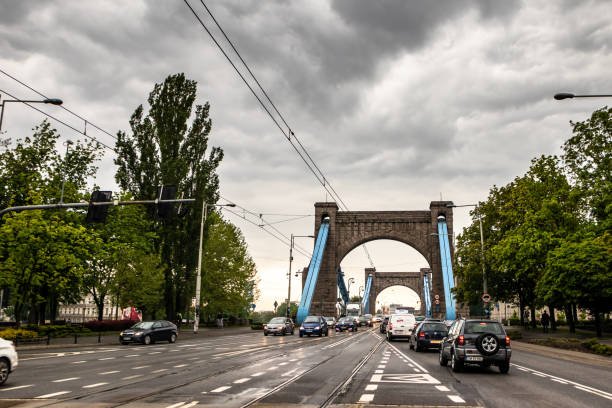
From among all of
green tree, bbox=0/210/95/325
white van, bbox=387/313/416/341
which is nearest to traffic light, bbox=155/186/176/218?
green tree, bbox=0/210/95/325

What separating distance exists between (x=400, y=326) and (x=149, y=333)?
1542 centimetres

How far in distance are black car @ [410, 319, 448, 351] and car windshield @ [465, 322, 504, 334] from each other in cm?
826

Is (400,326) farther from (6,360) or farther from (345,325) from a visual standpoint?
(6,360)

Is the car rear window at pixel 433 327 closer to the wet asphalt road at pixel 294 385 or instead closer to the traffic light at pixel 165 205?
the wet asphalt road at pixel 294 385

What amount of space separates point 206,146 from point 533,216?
85.1 feet

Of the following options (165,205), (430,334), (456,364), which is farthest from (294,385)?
(430,334)

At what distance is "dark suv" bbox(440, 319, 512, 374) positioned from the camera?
13.5 m

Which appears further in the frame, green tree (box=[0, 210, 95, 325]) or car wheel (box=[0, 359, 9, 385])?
green tree (box=[0, 210, 95, 325])

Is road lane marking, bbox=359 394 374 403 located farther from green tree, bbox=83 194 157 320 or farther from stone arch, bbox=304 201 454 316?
stone arch, bbox=304 201 454 316

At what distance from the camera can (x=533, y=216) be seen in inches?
1430

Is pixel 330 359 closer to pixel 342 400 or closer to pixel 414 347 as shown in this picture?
pixel 414 347

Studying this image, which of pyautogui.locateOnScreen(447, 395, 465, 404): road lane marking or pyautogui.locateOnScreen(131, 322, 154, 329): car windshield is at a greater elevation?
pyautogui.locateOnScreen(131, 322, 154, 329): car windshield

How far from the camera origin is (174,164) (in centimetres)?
3906

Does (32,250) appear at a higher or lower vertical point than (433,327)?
higher
